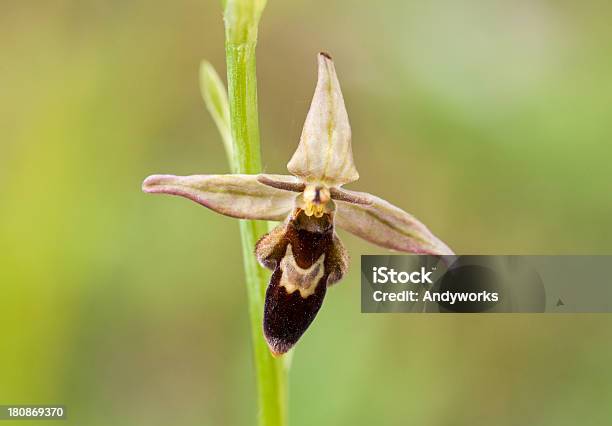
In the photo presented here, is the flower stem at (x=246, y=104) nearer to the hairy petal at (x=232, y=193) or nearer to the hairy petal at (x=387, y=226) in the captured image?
the hairy petal at (x=232, y=193)

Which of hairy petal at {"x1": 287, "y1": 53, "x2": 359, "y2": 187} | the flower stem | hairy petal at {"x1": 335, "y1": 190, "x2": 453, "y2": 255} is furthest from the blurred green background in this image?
hairy petal at {"x1": 287, "y1": 53, "x2": 359, "y2": 187}

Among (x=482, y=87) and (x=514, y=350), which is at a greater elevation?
(x=482, y=87)

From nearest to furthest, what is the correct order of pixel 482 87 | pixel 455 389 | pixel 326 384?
pixel 326 384 < pixel 455 389 < pixel 482 87

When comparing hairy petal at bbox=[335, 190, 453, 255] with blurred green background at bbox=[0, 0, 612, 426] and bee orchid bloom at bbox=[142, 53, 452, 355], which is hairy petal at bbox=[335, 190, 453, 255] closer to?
bee orchid bloom at bbox=[142, 53, 452, 355]

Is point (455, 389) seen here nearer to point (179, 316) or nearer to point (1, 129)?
point (179, 316)

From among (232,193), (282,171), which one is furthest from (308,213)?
(282,171)

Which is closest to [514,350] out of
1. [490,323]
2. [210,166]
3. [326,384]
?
[490,323]

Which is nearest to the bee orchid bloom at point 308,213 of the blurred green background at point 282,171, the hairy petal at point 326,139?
the hairy petal at point 326,139

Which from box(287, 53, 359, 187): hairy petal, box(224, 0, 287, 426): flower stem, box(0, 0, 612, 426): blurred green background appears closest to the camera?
box(287, 53, 359, 187): hairy petal

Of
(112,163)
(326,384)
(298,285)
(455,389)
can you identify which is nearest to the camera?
(298,285)
